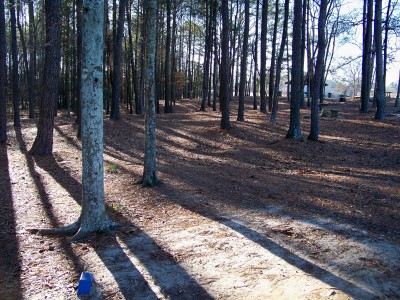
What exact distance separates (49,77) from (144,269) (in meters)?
9.02

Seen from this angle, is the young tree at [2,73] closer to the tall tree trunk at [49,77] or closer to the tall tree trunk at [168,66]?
the tall tree trunk at [49,77]

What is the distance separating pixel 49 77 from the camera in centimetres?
1135

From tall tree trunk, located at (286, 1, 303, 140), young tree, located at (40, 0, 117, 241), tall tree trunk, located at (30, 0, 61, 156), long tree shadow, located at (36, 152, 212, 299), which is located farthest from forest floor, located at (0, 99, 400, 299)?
tall tree trunk, located at (286, 1, 303, 140)

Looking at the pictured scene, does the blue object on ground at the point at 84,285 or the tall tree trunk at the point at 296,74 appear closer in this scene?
the blue object on ground at the point at 84,285

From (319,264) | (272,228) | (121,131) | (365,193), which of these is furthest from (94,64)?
(121,131)

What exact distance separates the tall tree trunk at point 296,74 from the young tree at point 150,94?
7.95 m

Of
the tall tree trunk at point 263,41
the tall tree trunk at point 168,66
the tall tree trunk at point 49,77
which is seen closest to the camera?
the tall tree trunk at point 49,77

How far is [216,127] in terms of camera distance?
18109 mm

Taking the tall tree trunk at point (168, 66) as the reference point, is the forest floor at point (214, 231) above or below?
below

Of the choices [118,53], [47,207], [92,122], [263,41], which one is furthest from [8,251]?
[263,41]

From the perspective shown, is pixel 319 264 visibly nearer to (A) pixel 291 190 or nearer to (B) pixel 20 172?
(A) pixel 291 190

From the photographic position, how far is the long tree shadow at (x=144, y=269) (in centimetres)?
373

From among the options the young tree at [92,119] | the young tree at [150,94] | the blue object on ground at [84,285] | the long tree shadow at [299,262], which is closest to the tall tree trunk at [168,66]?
the young tree at [150,94]

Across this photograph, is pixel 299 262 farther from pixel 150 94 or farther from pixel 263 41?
pixel 263 41
